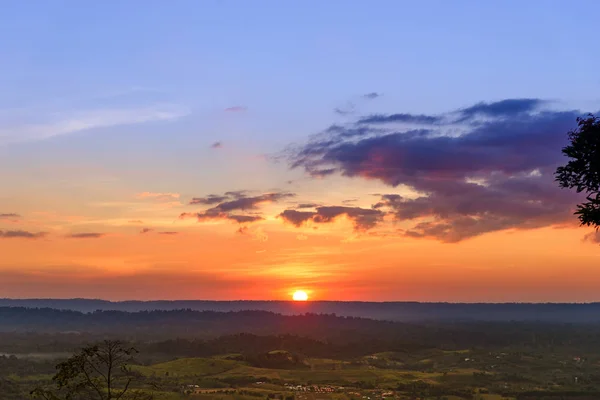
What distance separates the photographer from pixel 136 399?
38.3 m

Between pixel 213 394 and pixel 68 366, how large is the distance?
168 metres

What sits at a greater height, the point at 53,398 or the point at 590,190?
the point at 590,190

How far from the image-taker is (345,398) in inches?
7736

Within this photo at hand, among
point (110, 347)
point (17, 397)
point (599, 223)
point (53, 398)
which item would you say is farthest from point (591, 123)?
point (17, 397)

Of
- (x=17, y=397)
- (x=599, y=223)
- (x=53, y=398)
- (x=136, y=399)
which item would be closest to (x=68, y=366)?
(x=53, y=398)

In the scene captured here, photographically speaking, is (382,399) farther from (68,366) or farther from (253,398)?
(68,366)

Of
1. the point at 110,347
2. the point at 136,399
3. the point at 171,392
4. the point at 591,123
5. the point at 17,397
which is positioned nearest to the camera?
the point at 110,347

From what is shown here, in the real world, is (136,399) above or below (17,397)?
above

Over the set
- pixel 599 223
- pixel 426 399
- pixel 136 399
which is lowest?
pixel 426 399

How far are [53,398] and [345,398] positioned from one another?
169m

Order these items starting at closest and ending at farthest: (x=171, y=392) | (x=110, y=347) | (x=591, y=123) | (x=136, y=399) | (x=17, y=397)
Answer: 1. (x=110, y=347)
2. (x=136, y=399)
3. (x=591, y=123)
4. (x=17, y=397)
5. (x=171, y=392)

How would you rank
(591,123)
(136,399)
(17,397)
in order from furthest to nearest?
1. (17,397)
2. (591,123)
3. (136,399)

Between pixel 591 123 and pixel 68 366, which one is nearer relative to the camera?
pixel 68 366

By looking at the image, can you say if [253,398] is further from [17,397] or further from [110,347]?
[110,347]
